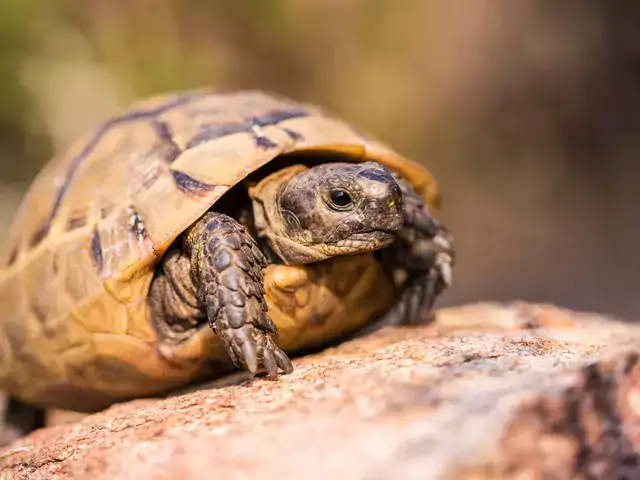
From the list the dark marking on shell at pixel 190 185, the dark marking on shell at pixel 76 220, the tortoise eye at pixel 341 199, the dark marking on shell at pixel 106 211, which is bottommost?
the dark marking on shell at pixel 76 220

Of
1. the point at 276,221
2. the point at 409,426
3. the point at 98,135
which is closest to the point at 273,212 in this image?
the point at 276,221

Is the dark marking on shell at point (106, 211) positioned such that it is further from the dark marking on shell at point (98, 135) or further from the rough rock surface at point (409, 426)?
the rough rock surface at point (409, 426)

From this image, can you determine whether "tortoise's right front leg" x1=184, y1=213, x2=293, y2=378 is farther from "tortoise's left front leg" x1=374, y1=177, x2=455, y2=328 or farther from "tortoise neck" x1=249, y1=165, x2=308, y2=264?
"tortoise's left front leg" x1=374, y1=177, x2=455, y2=328

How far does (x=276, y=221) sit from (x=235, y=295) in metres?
0.61

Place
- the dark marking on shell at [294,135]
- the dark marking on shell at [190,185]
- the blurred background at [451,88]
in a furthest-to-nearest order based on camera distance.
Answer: the blurred background at [451,88] < the dark marking on shell at [294,135] < the dark marking on shell at [190,185]

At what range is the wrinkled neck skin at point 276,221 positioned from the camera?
2873mm

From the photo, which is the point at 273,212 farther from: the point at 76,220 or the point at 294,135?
the point at 76,220

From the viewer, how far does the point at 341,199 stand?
272cm

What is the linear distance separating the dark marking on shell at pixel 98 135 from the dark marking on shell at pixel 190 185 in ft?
2.63

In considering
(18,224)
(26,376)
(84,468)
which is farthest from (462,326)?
(18,224)

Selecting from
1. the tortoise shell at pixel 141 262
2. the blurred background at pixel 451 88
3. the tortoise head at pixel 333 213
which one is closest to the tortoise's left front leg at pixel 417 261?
the tortoise shell at pixel 141 262

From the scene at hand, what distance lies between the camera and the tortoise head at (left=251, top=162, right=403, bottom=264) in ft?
8.77

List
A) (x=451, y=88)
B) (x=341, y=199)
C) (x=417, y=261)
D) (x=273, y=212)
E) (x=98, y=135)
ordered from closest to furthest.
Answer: (x=341, y=199), (x=273, y=212), (x=417, y=261), (x=98, y=135), (x=451, y=88)

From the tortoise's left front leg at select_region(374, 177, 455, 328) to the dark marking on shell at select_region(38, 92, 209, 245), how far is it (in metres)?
1.42
